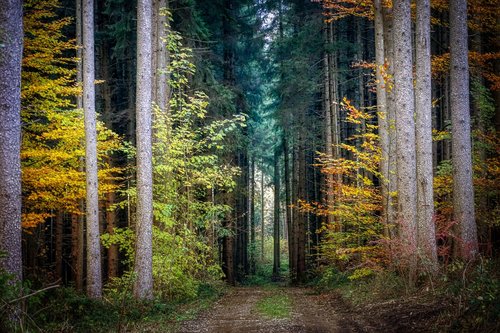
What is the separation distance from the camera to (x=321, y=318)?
8891 mm

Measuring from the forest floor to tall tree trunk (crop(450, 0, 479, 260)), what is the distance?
4029 mm

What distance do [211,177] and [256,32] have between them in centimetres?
1324

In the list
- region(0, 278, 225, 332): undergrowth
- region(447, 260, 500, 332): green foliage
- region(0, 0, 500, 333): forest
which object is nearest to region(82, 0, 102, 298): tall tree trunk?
region(0, 0, 500, 333): forest

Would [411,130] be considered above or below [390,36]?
below

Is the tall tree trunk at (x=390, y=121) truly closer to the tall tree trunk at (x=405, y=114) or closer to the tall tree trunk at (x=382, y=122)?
the tall tree trunk at (x=382, y=122)

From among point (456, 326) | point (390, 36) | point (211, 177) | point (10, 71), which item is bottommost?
point (456, 326)

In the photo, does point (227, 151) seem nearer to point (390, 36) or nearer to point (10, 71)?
point (390, 36)

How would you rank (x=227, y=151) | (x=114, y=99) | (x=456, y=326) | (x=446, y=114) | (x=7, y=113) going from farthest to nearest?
(x=114, y=99)
(x=446, y=114)
(x=227, y=151)
(x=7, y=113)
(x=456, y=326)

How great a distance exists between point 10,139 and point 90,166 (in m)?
4.80

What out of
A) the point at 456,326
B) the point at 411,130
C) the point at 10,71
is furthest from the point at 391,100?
the point at 10,71

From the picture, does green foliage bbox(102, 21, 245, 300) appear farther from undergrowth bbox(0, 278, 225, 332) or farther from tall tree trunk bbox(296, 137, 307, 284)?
tall tree trunk bbox(296, 137, 307, 284)

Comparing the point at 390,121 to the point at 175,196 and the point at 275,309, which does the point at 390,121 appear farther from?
the point at 175,196

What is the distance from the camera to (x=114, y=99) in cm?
2295

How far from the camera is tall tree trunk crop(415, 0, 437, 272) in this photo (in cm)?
953
